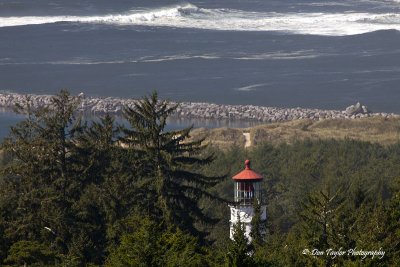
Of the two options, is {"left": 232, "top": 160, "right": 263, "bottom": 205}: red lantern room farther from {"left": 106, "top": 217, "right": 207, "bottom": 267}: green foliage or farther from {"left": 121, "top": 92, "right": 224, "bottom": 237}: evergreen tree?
{"left": 106, "top": 217, "right": 207, "bottom": 267}: green foliage

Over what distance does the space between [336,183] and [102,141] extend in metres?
11.3

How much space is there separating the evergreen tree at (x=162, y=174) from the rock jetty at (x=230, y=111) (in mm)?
37305

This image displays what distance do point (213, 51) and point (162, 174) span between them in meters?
63.1

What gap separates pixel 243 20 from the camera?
378 feet

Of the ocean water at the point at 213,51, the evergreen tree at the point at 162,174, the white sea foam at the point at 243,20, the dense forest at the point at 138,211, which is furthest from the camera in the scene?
the white sea foam at the point at 243,20

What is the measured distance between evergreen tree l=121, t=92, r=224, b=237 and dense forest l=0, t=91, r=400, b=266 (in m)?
0.02

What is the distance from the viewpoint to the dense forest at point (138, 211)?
87.0 feet

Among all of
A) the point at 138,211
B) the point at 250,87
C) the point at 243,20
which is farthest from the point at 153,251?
the point at 243,20

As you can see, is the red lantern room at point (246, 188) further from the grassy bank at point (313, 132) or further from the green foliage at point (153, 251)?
the grassy bank at point (313, 132)

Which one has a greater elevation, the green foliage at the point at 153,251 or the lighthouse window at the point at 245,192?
the green foliage at the point at 153,251

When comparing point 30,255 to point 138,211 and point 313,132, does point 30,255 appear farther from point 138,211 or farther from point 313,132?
point 313,132

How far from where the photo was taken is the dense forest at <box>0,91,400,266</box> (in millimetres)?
Result: 26531

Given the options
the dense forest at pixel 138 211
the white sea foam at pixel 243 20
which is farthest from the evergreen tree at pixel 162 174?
the white sea foam at pixel 243 20

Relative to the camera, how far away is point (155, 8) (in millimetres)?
128375
